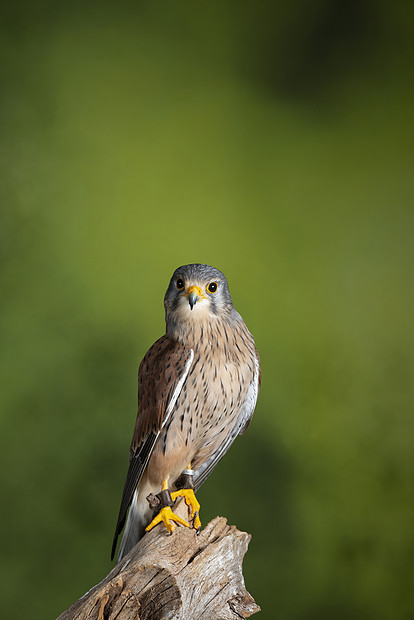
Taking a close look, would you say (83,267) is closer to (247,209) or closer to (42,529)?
(247,209)

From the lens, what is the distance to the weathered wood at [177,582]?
1705 mm

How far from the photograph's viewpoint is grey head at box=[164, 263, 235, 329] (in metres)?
1.88

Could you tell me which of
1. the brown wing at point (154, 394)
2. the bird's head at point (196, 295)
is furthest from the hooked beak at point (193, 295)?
the brown wing at point (154, 394)

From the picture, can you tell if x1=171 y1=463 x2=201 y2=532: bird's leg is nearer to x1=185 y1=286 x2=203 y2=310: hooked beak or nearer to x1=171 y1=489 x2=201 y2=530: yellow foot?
x1=171 y1=489 x2=201 y2=530: yellow foot

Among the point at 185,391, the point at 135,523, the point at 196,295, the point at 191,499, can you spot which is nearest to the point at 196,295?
the point at 196,295

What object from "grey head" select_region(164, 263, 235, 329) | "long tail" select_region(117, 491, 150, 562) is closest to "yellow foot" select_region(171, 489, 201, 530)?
"long tail" select_region(117, 491, 150, 562)

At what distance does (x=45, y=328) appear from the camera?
2947 mm

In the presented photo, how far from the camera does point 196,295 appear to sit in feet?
6.08

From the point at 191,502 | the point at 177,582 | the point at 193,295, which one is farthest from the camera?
the point at 191,502

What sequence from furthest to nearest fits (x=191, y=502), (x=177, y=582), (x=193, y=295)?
1. (x=191, y=502)
2. (x=193, y=295)
3. (x=177, y=582)

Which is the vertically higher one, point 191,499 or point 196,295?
point 196,295

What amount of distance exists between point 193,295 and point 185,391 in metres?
0.29

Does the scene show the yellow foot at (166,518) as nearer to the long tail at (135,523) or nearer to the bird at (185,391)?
the bird at (185,391)

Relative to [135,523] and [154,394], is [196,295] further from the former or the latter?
[135,523]
